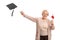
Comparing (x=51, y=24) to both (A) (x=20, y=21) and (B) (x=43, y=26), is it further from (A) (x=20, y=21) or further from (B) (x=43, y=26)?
(A) (x=20, y=21)

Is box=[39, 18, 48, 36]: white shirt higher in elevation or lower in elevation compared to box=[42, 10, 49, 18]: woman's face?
lower

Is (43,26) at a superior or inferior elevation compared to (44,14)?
inferior

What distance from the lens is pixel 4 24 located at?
1520 mm

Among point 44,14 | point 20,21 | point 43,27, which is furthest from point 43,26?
point 20,21

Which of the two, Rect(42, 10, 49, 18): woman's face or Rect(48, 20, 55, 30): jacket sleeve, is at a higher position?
Rect(42, 10, 49, 18): woman's face

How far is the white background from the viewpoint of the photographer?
1521 mm

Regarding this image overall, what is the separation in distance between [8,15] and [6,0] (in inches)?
5.8

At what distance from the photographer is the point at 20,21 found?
61.4 inches

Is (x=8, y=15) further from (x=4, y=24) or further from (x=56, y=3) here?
(x=56, y=3)

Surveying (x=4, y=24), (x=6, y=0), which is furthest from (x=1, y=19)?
(x=6, y=0)

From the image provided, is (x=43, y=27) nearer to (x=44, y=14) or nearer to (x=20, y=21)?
(x=44, y=14)

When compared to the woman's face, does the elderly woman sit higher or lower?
lower

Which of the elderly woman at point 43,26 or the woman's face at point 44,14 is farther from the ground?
the woman's face at point 44,14

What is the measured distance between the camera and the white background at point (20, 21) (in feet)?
4.99
